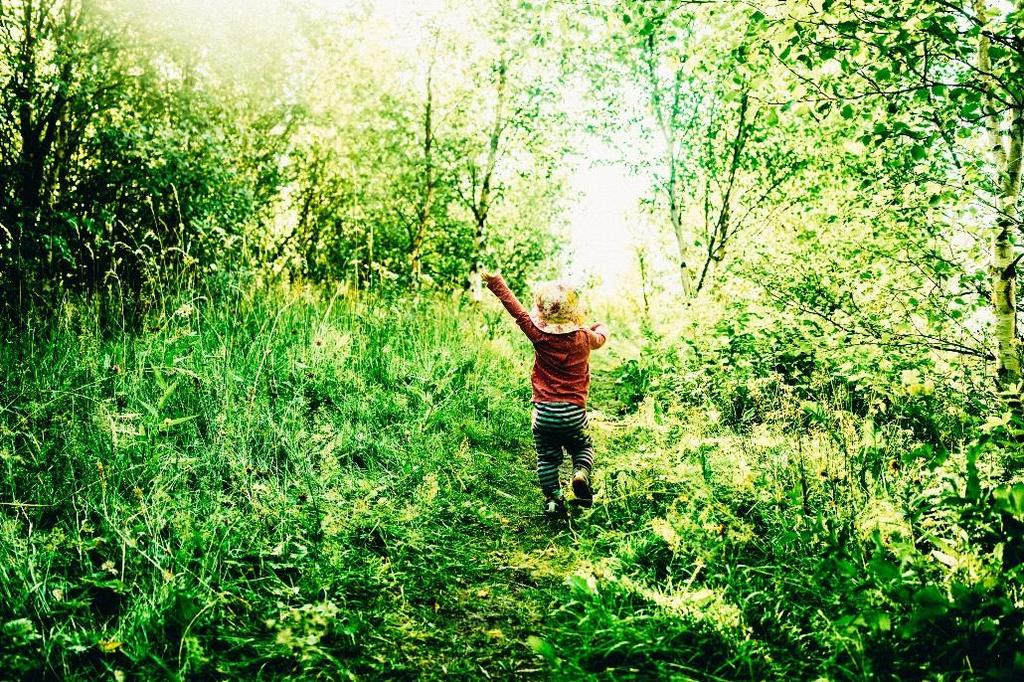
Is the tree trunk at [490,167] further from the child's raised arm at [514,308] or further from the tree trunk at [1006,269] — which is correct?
the tree trunk at [1006,269]

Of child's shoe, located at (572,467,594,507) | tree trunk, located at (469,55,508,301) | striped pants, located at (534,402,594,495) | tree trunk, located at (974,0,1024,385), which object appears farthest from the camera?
tree trunk, located at (469,55,508,301)

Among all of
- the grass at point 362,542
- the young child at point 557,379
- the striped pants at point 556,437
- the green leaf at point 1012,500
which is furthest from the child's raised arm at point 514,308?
the green leaf at point 1012,500

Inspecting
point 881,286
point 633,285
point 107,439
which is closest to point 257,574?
point 107,439

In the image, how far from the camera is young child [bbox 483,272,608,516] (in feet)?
14.9

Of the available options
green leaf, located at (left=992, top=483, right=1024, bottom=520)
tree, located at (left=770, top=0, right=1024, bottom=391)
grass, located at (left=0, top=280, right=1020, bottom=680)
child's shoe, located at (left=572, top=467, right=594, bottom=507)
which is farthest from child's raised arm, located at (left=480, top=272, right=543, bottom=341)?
green leaf, located at (left=992, top=483, right=1024, bottom=520)

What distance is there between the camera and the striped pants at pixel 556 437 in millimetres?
4523

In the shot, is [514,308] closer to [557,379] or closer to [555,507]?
[557,379]

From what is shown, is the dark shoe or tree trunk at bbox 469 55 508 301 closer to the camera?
the dark shoe

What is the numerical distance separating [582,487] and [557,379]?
83 cm

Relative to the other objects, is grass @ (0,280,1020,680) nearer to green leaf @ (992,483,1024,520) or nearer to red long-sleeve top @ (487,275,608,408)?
green leaf @ (992,483,1024,520)

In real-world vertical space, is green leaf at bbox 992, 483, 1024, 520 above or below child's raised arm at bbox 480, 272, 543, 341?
below

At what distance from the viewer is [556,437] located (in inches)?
181

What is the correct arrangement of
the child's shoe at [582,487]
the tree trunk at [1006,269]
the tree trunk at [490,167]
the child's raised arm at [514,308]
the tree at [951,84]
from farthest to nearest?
1. the tree trunk at [490,167]
2. the child's raised arm at [514,308]
3. the child's shoe at [582,487]
4. the tree trunk at [1006,269]
5. the tree at [951,84]

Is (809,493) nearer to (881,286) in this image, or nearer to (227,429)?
(881,286)
